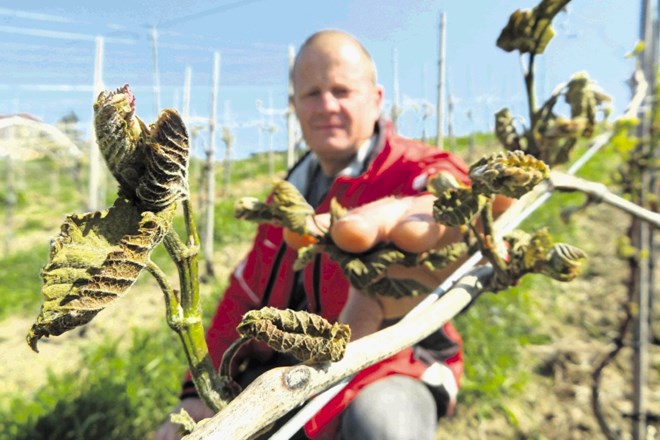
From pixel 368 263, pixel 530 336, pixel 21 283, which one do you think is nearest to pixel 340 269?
pixel 368 263

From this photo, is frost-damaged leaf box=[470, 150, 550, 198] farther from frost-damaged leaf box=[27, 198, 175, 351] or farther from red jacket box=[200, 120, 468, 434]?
red jacket box=[200, 120, 468, 434]

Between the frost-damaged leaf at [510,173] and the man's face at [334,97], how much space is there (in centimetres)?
61

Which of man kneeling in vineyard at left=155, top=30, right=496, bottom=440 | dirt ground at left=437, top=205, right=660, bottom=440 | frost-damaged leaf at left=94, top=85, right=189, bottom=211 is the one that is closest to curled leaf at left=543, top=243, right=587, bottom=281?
man kneeling in vineyard at left=155, top=30, right=496, bottom=440

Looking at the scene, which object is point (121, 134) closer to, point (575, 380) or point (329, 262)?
point (329, 262)

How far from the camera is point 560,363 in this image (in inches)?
133

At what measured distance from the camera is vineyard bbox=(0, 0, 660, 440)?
799mm

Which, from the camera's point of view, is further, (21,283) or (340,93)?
(21,283)

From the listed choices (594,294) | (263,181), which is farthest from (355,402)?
(263,181)

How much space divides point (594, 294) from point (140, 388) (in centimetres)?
362

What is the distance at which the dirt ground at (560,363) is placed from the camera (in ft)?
9.08

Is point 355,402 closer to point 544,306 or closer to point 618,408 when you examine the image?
point 618,408

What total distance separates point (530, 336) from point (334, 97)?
3.12 meters

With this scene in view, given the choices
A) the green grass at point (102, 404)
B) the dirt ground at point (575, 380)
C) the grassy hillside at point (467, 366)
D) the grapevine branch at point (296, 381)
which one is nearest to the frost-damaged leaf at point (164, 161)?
the grapevine branch at point (296, 381)

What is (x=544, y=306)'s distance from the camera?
4.41 meters
